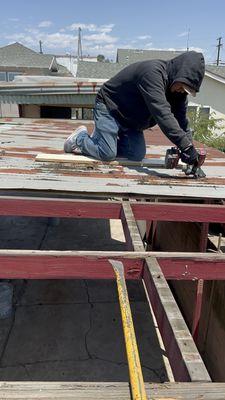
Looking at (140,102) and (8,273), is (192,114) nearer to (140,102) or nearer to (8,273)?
(140,102)

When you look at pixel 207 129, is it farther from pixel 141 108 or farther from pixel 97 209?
pixel 97 209

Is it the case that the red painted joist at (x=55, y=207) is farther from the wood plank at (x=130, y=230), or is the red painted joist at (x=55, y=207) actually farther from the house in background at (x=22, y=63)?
the house in background at (x=22, y=63)

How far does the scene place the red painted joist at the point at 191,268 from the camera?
1.95m

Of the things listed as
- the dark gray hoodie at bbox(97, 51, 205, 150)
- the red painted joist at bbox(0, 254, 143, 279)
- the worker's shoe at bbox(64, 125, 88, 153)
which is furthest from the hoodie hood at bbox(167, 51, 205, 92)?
the red painted joist at bbox(0, 254, 143, 279)

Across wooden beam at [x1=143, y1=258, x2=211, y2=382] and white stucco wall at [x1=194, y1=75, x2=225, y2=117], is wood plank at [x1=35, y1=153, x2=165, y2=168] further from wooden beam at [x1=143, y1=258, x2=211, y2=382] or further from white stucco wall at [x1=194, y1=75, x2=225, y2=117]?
white stucco wall at [x1=194, y1=75, x2=225, y2=117]

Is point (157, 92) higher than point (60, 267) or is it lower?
higher

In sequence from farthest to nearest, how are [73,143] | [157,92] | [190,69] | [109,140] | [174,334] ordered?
[73,143]
[109,140]
[157,92]
[190,69]
[174,334]

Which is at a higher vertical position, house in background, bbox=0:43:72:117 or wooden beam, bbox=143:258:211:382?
house in background, bbox=0:43:72:117

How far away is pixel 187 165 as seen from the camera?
11.7 ft

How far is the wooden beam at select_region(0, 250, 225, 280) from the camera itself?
1954mm

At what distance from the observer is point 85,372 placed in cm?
387

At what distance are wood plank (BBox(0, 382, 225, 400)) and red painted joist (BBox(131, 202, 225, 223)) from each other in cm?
180

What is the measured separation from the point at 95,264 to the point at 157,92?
179cm

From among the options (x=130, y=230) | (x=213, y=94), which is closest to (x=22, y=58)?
(x=213, y=94)
